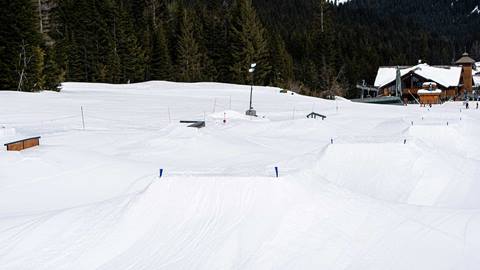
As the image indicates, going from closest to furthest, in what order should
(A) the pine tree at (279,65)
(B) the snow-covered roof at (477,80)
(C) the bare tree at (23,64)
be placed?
(C) the bare tree at (23,64), (A) the pine tree at (279,65), (B) the snow-covered roof at (477,80)

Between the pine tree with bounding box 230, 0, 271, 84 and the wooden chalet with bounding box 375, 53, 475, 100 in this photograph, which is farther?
the wooden chalet with bounding box 375, 53, 475, 100

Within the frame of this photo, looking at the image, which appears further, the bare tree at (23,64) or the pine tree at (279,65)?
the pine tree at (279,65)

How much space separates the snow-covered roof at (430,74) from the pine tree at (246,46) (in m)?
15.8

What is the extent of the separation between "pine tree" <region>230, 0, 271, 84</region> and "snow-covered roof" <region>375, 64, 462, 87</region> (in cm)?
1580

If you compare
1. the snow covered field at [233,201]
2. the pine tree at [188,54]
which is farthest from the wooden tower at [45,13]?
the snow covered field at [233,201]

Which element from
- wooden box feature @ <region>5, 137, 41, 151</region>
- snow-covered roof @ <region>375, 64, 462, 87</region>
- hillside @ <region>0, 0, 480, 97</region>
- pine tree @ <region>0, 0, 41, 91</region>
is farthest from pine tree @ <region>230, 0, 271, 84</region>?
wooden box feature @ <region>5, 137, 41, 151</region>

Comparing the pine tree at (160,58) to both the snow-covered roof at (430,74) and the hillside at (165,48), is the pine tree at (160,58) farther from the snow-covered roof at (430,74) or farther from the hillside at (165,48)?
the snow-covered roof at (430,74)

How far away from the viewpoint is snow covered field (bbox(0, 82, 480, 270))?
24.1 feet

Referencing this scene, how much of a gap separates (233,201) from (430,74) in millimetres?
57610

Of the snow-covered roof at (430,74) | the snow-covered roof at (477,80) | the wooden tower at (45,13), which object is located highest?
the wooden tower at (45,13)

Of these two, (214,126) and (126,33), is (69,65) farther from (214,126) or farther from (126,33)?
(214,126)

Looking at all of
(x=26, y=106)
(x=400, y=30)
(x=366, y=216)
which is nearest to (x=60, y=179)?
(x=366, y=216)

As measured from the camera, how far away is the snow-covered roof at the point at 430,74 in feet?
196

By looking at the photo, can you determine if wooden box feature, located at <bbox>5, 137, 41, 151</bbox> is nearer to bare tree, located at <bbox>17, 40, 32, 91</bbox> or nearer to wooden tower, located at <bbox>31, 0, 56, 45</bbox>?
bare tree, located at <bbox>17, 40, 32, 91</bbox>
